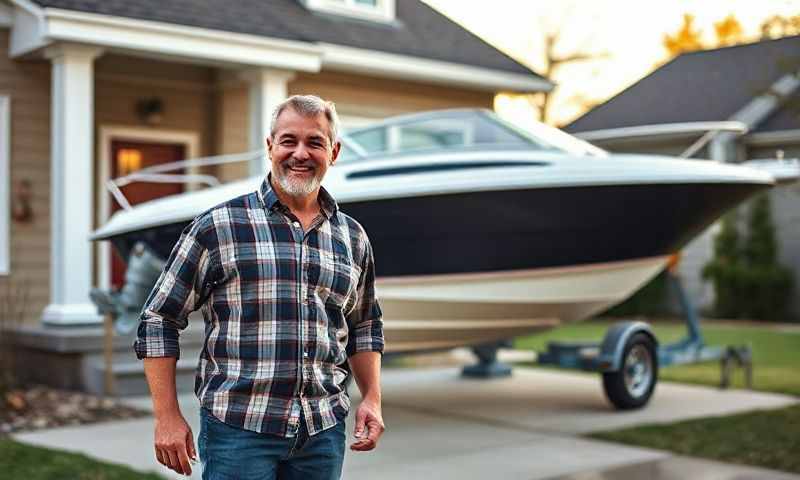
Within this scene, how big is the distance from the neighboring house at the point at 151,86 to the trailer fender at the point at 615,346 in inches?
177

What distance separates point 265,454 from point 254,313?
35cm

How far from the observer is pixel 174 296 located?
263 cm

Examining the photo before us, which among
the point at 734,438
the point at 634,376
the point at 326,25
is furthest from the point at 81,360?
the point at 734,438

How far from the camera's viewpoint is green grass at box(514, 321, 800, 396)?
9602 millimetres

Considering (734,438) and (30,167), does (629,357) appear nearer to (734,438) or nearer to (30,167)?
(734,438)

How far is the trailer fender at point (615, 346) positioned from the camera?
7.55 metres

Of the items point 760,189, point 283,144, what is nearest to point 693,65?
Answer: point 760,189

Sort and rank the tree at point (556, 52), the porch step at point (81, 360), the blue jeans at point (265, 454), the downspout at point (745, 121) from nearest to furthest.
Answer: the blue jeans at point (265, 454) < the porch step at point (81, 360) < the downspout at point (745, 121) < the tree at point (556, 52)

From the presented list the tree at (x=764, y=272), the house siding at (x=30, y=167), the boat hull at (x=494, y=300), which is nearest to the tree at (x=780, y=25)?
the boat hull at (x=494, y=300)

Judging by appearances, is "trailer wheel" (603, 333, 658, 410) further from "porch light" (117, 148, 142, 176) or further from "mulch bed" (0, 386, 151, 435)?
"porch light" (117, 148, 142, 176)

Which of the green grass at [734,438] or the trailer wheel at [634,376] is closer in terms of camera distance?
the green grass at [734,438]

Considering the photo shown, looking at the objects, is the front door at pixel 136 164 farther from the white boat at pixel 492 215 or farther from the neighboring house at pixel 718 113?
the neighboring house at pixel 718 113

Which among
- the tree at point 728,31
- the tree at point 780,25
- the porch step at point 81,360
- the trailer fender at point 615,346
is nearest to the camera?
the tree at point 780,25

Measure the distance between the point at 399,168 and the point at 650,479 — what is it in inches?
105
